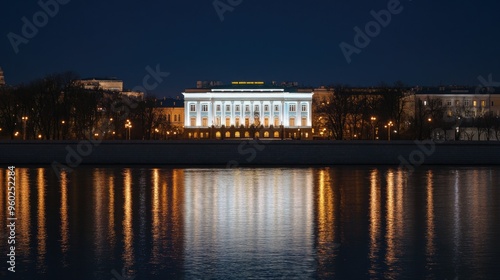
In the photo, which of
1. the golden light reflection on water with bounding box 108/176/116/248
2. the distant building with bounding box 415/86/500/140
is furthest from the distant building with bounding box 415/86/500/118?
the golden light reflection on water with bounding box 108/176/116/248

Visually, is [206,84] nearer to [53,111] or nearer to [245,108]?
[245,108]

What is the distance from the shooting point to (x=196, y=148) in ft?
173

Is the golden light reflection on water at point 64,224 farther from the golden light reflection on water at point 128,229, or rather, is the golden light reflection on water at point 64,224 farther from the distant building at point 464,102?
the distant building at point 464,102

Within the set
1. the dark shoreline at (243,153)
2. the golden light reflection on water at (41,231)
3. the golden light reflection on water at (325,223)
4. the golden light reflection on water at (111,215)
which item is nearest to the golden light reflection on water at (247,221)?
the golden light reflection on water at (325,223)

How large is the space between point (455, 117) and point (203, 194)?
3088 inches

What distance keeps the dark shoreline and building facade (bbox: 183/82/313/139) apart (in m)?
75.8

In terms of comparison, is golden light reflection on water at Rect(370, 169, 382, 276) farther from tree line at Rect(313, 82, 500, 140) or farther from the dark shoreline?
tree line at Rect(313, 82, 500, 140)

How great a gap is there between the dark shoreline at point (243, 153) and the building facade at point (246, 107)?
75.8m

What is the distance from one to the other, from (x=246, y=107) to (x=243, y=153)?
81.3 meters

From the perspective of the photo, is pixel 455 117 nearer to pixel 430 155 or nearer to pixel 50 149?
pixel 430 155

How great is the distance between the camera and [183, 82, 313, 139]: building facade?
→ 426 feet

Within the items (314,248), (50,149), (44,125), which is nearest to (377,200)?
(314,248)

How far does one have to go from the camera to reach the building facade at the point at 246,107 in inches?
5108

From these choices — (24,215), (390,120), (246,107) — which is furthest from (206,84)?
(24,215)
